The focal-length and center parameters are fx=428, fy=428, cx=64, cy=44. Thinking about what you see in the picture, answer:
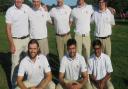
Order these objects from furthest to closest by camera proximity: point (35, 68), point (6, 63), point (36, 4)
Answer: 1. point (6, 63)
2. point (36, 4)
3. point (35, 68)

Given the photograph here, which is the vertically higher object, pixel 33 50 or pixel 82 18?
pixel 82 18

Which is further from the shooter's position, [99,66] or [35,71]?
[99,66]

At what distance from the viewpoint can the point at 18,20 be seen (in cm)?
1238

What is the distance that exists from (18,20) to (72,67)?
2344 millimetres

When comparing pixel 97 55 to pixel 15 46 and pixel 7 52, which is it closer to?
pixel 15 46

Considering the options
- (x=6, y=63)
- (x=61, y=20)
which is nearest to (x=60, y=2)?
(x=61, y=20)

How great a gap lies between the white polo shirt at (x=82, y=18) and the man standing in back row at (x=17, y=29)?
1.72 meters

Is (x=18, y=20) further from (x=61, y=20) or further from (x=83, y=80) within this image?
(x=83, y=80)

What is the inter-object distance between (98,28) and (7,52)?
693 cm

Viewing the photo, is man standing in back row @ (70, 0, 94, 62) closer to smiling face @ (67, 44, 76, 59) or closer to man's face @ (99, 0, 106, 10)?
man's face @ (99, 0, 106, 10)

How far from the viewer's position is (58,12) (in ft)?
44.7

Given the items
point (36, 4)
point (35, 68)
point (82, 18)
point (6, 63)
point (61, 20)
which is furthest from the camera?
point (6, 63)

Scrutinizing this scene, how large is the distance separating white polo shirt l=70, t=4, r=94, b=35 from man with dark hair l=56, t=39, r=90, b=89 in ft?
7.99

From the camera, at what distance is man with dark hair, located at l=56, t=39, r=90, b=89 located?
10898mm
